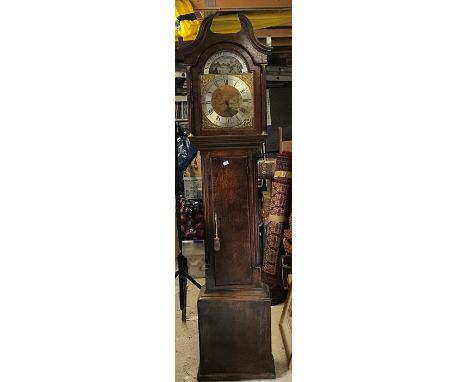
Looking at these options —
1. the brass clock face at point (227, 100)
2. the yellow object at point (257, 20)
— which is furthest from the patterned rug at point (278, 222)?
the brass clock face at point (227, 100)

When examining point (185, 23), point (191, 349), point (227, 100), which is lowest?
point (191, 349)

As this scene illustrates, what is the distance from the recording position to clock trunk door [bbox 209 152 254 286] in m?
1.83

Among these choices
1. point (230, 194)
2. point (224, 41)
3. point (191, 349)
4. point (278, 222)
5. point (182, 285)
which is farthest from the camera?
point (278, 222)

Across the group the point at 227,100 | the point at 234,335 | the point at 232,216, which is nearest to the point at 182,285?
the point at 234,335

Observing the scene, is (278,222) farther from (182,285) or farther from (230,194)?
(230,194)

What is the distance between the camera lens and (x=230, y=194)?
1.84 metres

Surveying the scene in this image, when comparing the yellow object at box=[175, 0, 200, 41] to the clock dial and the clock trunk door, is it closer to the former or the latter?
the clock dial

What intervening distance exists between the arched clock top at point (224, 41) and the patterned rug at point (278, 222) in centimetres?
110

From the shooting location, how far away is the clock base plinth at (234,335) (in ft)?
6.13

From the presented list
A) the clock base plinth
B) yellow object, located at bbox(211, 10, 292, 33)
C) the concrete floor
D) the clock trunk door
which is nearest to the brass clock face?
the clock trunk door

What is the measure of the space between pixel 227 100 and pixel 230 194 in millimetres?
359

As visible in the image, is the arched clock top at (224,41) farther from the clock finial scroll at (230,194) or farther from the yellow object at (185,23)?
the yellow object at (185,23)
